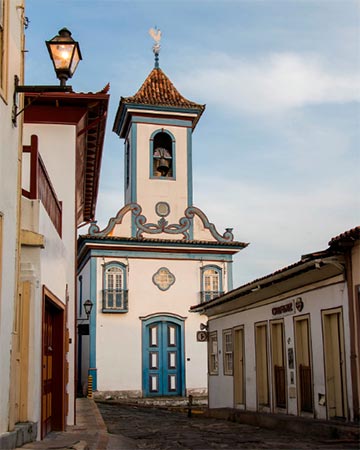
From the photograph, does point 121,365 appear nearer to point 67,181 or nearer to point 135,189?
point 135,189

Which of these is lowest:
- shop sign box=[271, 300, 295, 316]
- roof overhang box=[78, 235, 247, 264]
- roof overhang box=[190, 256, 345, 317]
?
shop sign box=[271, 300, 295, 316]

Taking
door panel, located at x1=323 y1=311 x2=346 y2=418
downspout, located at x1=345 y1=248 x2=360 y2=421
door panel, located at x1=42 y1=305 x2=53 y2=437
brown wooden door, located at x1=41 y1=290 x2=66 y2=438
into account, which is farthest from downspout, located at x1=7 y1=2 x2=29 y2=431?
door panel, located at x1=323 y1=311 x2=346 y2=418

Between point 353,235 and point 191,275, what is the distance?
64.0 feet

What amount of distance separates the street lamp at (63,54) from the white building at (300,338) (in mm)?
5215

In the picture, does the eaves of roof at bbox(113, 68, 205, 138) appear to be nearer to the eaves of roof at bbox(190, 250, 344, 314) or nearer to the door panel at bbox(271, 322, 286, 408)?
the eaves of roof at bbox(190, 250, 344, 314)

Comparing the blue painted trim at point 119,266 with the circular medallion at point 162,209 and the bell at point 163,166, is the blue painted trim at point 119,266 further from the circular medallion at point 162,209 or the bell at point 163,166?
the bell at point 163,166

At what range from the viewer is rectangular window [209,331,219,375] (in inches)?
877

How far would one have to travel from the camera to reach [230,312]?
2044cm

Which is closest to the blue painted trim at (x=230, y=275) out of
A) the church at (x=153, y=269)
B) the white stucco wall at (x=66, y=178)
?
the church at (x=153, y=269)

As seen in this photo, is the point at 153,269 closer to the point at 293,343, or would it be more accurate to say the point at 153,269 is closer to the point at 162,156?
the point at 162,156

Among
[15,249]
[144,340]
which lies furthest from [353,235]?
[144,340]

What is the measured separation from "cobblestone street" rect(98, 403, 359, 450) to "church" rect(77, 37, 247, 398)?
10108mm

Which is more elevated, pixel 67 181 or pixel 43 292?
pixel 67 181

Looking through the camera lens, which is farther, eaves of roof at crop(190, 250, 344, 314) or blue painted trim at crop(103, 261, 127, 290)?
blue painted trim at crop(103, 261, 127, 290)
